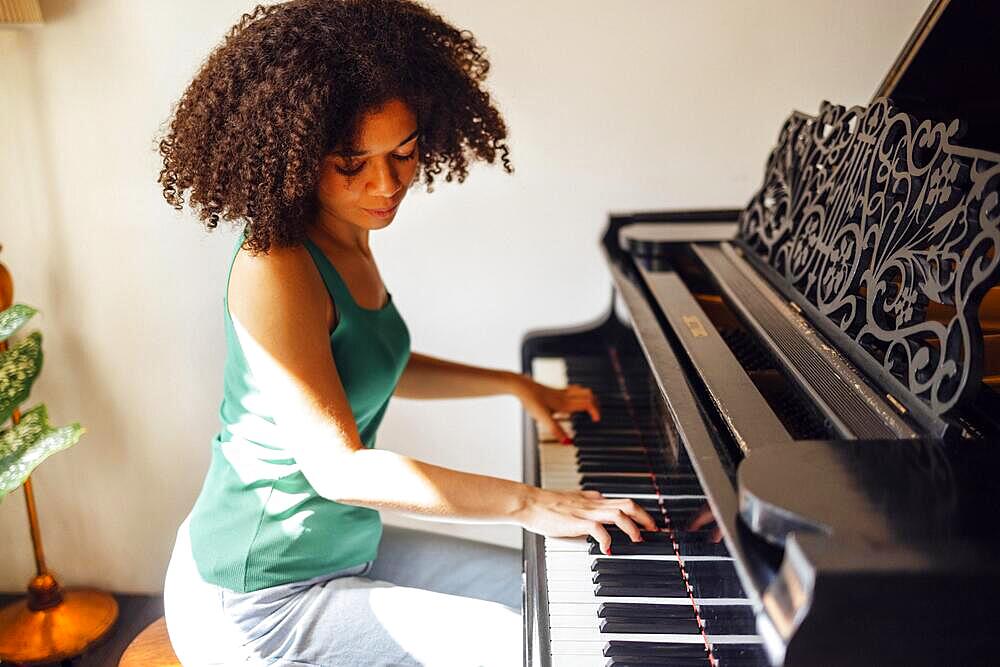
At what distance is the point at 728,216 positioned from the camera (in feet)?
7.69

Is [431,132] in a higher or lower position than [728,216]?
higher

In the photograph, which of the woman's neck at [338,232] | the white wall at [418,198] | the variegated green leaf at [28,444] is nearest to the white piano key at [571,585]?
the woman's neck at [338,232]

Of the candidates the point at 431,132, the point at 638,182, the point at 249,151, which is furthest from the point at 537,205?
the point at 249,151

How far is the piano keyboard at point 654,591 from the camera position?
1.22 meters

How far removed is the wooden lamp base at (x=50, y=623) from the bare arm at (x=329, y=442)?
1.52 metres

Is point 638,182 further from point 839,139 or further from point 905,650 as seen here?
point 905,650

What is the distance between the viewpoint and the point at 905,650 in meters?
0.90

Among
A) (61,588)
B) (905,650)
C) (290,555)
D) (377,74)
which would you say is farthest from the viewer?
(61,588)

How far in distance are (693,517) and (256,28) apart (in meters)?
1.05

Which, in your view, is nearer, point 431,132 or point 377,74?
point 377,74

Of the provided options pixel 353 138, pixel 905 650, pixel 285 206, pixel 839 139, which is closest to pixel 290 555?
pixel 285 206

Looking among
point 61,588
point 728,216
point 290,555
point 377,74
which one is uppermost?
point 377,74

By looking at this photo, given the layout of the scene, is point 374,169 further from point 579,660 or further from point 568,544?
point 579,660

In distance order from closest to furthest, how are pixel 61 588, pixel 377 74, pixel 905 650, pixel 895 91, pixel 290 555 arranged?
pixel 905 650, pixel 377 74, pixel 290 555, pixel 895 91, pixel 61 588
